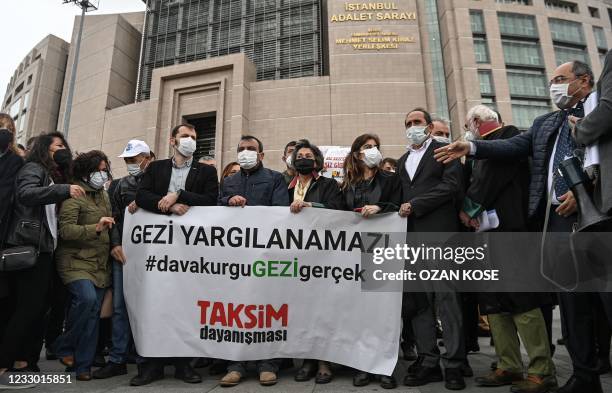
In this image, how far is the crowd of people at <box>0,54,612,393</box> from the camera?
270cm

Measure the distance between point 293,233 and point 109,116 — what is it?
96.5 feet

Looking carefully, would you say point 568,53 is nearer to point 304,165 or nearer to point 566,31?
point 566,31

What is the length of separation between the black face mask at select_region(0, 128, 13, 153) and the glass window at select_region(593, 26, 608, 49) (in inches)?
1406

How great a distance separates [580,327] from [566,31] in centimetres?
3207

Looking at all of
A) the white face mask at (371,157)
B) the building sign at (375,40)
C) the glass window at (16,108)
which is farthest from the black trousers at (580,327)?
the glass window at (16,108)

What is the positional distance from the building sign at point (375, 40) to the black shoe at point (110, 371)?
78.7ft

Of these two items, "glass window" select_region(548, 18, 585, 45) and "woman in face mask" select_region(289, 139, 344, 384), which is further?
"glass window" select_region(548, 18, 585, 45)

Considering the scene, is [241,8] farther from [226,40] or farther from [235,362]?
[235,362]

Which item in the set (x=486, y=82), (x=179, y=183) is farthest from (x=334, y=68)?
(x=179, y=183)

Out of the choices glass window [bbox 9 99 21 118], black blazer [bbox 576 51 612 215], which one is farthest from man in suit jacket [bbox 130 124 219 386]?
glass window [bbox 9 99 21 118]

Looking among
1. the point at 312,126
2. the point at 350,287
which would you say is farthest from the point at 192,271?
the point at 312,126

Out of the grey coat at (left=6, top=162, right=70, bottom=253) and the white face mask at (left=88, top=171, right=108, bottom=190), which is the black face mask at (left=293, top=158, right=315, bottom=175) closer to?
the white face mask at (left=88, top=171, right=108, bottom=190)

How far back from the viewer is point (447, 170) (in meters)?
3.28

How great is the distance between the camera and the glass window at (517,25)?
1029 inches
